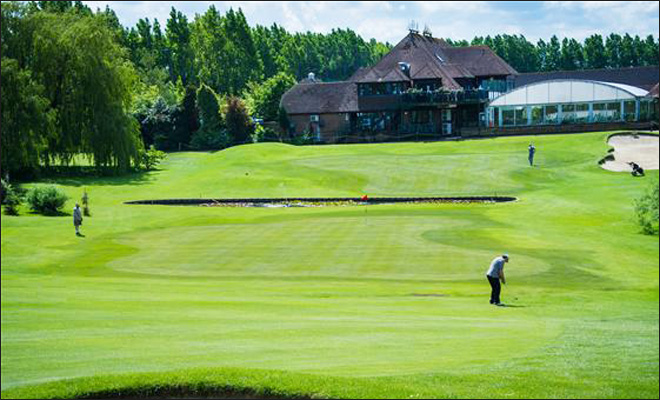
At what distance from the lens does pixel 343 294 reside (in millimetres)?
25328

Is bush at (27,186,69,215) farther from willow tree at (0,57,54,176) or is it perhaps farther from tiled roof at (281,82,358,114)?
tiled roof at (281,82,358,114)

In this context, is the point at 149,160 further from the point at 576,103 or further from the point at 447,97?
the point at 576,103

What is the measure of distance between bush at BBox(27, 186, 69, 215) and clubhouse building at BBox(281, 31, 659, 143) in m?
49.6

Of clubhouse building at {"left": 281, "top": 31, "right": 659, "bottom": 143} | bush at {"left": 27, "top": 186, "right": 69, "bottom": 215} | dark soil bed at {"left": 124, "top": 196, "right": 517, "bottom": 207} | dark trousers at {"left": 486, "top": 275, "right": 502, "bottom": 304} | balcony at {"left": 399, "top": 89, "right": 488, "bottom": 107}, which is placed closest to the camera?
dark trousers at {"left": 486, "top": 275, "right": 502, "bottom": 304}

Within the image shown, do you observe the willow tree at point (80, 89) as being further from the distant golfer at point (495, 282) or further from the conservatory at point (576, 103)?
the distant golfer at point (495, 282)

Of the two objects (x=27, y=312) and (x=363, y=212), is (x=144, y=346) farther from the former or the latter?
(x=363, y=212)

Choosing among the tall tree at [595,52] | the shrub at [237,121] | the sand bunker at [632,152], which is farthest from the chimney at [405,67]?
the tall tree at [595,52]

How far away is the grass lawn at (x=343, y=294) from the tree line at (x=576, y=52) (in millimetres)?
99663

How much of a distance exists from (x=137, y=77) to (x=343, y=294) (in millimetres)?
55507

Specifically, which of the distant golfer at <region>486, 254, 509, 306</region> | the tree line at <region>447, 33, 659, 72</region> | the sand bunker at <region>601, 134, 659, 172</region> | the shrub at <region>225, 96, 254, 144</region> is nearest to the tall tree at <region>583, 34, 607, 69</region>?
the tree line at <region>447, 33, 659, 72</region>

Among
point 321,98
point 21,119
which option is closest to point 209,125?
point 321,98

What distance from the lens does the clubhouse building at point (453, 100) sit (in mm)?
88562

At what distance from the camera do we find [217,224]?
45.5m

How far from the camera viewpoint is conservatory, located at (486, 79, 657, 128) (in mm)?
87938
